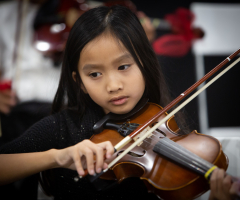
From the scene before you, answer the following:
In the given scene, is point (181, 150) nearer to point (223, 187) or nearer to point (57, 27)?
point (223, 187)

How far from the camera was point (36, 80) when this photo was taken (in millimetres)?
1555

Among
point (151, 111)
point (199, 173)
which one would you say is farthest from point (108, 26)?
point (199, 173)

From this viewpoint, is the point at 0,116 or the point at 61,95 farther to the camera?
the point at 0,116

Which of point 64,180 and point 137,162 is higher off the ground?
Answer: point 137,162

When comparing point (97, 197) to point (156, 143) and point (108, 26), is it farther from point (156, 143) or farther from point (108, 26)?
point (108, 26)

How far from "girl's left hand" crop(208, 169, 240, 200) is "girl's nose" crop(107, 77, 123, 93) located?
28 centimetres

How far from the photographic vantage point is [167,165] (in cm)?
50

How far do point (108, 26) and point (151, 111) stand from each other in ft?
0.85

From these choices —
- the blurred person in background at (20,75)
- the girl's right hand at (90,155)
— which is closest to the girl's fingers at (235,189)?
the girl's right hand at (90,155)

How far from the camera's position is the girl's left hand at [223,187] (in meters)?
0.39

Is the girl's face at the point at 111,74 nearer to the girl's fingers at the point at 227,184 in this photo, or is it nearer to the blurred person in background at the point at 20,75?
the girl's fingers at the point at 227,184

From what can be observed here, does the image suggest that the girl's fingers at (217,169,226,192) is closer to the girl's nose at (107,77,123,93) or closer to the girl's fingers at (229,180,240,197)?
the girl's fingers at (229,180,240,197)

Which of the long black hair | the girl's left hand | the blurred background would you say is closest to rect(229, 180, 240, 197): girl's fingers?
the girl's left hand

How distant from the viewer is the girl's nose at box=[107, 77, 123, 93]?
1.86 ft
